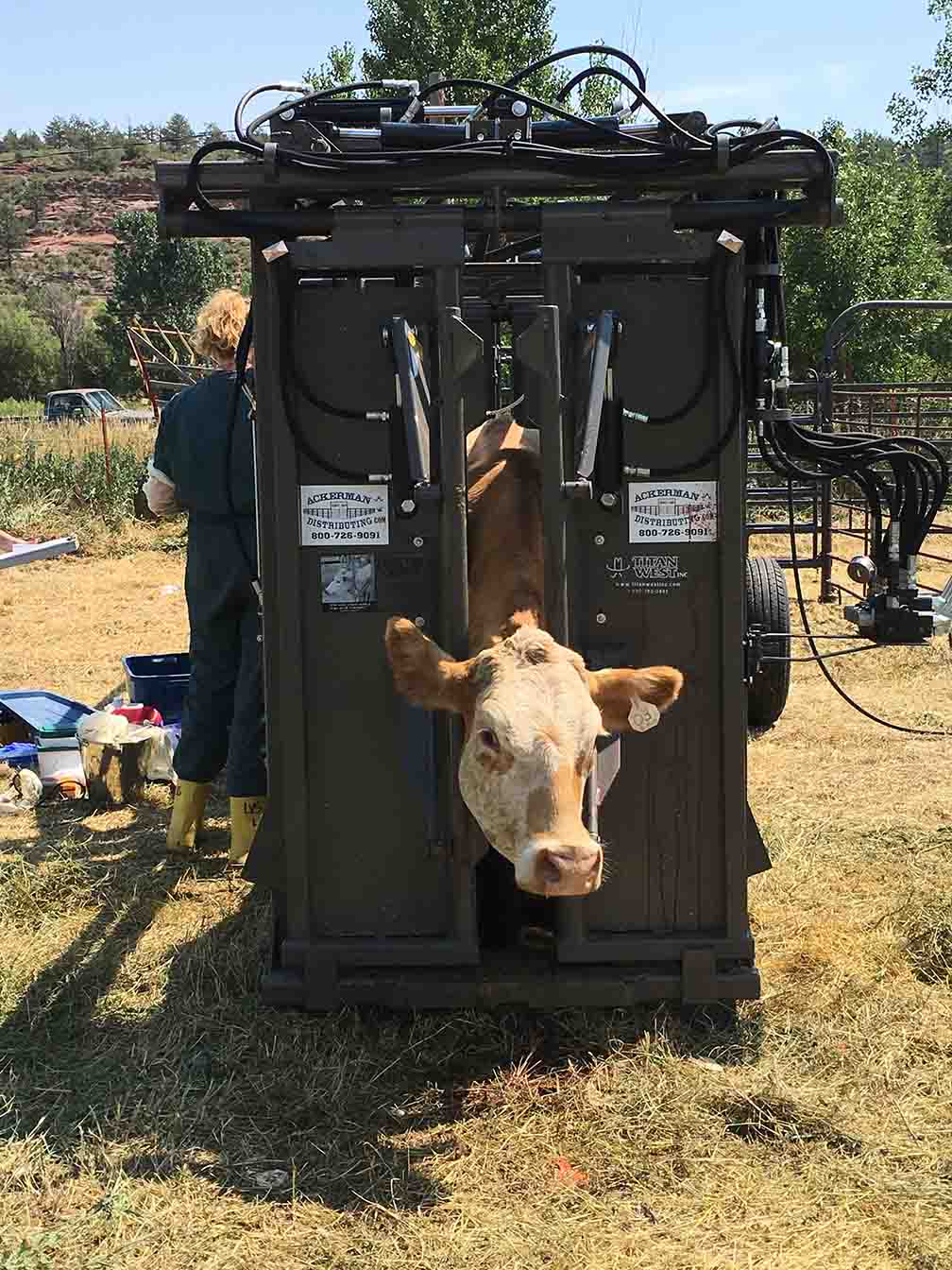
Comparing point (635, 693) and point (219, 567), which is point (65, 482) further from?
point (635, 693)

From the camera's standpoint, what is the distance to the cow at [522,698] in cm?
314

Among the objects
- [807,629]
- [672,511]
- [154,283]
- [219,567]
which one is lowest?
[807,629]

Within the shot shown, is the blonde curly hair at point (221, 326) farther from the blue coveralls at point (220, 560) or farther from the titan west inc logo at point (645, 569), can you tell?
the titan west inc logo at point (645, 569)

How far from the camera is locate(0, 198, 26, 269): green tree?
223 feet

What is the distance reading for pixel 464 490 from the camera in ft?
12.5

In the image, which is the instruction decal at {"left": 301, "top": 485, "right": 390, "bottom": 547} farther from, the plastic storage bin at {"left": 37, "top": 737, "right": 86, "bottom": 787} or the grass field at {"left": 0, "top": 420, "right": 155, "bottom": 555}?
the grass field at {"left": 0, "top": 420, "right": 155, "bottom": 555}

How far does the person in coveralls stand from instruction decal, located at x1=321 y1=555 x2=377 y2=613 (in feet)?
4.12

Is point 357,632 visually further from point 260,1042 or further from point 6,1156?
point 6,1156

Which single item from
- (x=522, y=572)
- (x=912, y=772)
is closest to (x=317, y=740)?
(x=522, y=572)

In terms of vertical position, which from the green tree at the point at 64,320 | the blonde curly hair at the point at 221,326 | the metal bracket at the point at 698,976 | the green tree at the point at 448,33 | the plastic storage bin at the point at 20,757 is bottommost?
the metal bracket at the point at 698,976

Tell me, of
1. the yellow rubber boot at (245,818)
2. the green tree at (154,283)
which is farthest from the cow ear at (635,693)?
the green tree at (154,283)

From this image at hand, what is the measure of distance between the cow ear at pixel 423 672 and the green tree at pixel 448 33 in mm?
25003

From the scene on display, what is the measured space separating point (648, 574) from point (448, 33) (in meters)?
25.9

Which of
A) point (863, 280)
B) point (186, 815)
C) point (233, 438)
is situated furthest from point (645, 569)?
point (863, 280)
